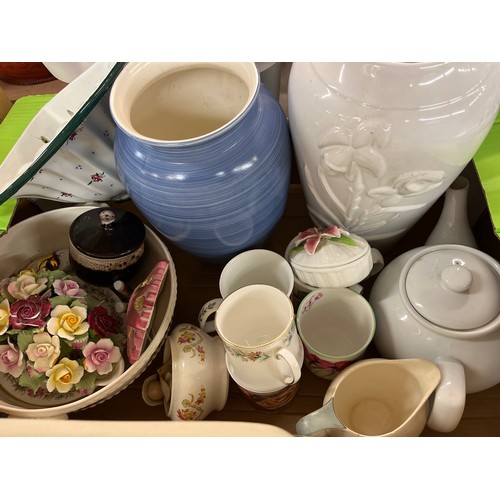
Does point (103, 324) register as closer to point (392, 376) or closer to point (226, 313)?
point (226, 313)

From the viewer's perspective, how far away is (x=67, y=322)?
514 millimetres

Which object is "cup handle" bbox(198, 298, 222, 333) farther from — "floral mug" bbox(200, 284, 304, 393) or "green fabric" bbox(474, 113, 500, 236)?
"green fabric" bbox(474, 113, 500, 236)

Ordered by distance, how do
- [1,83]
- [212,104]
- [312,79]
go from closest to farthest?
1. [312,79]
2. [212,104]
3. [1,83]

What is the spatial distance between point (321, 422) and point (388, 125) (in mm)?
275

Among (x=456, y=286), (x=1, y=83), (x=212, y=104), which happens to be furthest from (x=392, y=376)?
(x=1, y=83)

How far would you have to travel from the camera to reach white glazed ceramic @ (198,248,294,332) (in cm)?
57

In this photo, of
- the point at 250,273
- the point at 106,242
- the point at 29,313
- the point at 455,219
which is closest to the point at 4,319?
the point at 29,313

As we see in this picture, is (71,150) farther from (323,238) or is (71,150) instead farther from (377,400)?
(377,400)

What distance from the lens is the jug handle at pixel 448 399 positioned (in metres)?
0.46

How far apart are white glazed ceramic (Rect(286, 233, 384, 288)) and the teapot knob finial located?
80mm

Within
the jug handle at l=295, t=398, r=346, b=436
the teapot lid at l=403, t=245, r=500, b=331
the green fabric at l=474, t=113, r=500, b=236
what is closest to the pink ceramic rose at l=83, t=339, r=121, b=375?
the jug handle at l=295, t=398, r=346, b=436

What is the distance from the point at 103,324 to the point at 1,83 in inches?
20.6

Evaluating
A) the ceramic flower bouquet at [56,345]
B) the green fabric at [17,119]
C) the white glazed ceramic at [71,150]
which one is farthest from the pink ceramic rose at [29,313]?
the green fabric at [17,119]

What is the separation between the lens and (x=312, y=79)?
450 mm
